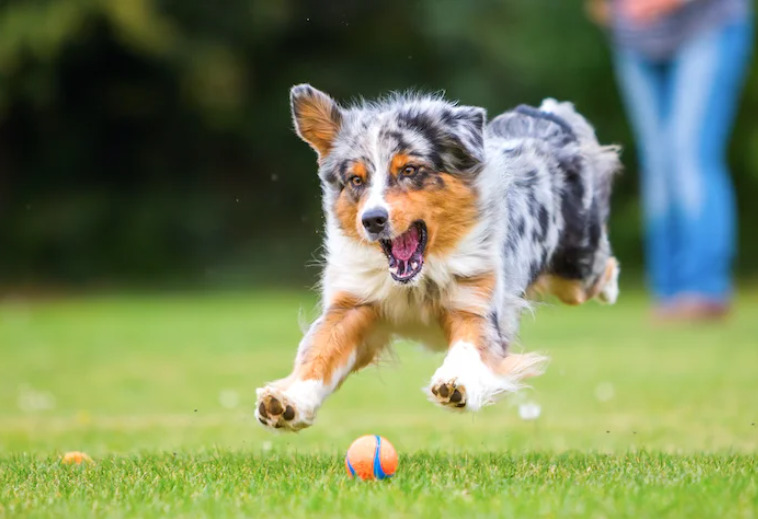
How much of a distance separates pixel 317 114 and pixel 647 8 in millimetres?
10550

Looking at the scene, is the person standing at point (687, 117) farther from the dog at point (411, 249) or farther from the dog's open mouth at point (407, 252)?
the dog's open mouth at point (407, 252)

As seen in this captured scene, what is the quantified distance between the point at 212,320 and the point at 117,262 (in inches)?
330

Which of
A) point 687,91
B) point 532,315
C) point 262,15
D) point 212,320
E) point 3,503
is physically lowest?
point 3,503

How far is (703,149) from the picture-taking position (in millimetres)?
15375

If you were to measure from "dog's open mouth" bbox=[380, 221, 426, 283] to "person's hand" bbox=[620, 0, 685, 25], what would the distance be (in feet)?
34.2

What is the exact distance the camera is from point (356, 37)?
88.0ft

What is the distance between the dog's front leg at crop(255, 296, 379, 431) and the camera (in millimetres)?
5098

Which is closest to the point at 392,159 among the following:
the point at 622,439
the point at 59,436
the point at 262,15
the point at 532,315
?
the point at 532,315

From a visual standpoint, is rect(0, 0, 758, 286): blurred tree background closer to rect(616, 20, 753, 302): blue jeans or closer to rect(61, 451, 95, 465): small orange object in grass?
rect(616, 20, 753, 302): blue jeans

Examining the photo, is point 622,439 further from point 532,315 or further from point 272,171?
point 272,171

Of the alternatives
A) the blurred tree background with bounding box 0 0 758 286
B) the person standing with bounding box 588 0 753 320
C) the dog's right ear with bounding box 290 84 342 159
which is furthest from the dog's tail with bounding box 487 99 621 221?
the blurred tree background with bounding box 0 0 758 286

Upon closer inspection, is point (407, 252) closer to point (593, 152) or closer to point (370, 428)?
point (593, 152)

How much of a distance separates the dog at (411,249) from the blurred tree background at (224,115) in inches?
691

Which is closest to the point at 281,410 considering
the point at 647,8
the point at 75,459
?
the point at 75,459
